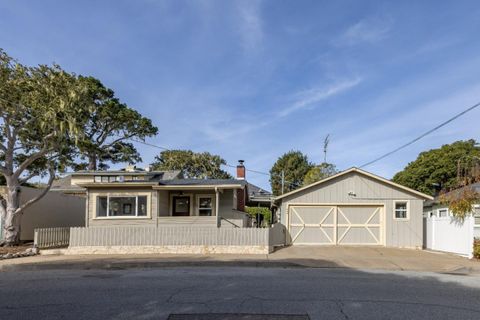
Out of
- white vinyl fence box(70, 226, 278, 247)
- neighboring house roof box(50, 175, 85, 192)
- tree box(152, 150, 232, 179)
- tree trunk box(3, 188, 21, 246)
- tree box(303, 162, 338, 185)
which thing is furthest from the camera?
tree box(152, 150, 232, 179)

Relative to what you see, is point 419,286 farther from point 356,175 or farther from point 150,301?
point 356,175

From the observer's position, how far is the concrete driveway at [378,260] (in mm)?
13742

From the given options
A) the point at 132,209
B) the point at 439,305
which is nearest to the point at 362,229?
the point at 132,209

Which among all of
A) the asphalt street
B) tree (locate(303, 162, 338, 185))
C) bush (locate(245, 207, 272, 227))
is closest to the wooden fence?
the asphalt street

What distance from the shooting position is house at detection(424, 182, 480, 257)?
17156mm

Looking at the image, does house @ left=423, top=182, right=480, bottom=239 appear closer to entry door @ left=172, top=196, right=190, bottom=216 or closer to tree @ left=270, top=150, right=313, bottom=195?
entry door @ left=172, top=196, right=190, bottom=216

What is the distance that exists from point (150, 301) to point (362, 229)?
626 inches

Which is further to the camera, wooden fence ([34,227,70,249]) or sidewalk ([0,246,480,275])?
wooden fence ([34,227,70,249])

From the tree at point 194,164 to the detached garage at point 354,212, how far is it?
32.0 m

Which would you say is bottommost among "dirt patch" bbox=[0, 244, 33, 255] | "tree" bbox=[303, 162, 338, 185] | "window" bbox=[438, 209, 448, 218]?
"dirt patch" bbox=[0, 244, 33, 255]

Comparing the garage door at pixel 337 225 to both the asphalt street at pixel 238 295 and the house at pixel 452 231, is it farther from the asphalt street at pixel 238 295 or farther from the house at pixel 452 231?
the asphalt street at pixel 238 295

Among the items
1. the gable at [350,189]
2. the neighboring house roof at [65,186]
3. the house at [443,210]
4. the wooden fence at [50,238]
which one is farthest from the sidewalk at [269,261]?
the neighboring house roof at [65,186]

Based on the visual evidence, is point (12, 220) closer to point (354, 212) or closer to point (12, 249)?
point (12, 249)

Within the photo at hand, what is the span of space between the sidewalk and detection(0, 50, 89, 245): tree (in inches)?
209
